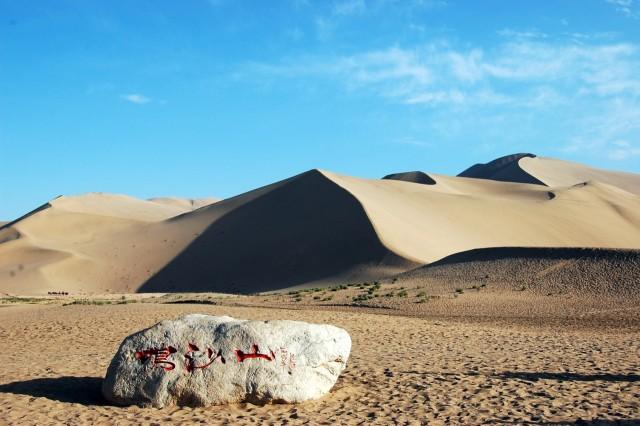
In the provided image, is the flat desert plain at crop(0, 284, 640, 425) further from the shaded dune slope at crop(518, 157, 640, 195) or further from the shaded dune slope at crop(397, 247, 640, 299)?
the shaded dune slope at crop(518, 157, 640, 195)

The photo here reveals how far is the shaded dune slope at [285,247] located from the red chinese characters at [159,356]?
29.8m

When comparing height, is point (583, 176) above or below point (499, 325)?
above

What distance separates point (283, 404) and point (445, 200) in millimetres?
52664

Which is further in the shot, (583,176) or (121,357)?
(583,176)

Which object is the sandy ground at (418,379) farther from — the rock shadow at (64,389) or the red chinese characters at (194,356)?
the red chinese characters at (194,356)

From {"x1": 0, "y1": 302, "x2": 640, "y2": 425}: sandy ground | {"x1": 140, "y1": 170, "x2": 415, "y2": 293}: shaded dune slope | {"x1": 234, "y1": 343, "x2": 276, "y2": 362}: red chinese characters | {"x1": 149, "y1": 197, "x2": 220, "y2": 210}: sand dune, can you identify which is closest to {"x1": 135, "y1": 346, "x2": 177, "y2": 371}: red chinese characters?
{"x1": 0, "y1": 302, "x2": 640, "y2": 425}: sandy ground

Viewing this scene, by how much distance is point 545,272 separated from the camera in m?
27.8

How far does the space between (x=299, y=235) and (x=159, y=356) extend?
41.9m

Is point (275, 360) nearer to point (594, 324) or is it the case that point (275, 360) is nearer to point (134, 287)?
point (594, 324)

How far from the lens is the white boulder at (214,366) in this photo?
361 inches

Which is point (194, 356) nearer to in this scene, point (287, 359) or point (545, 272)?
point (287, 359)

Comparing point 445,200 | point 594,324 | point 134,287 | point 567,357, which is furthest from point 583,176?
point 567,357

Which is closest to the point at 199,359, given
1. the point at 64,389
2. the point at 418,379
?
the point at 64,389

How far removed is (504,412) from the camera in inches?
349
